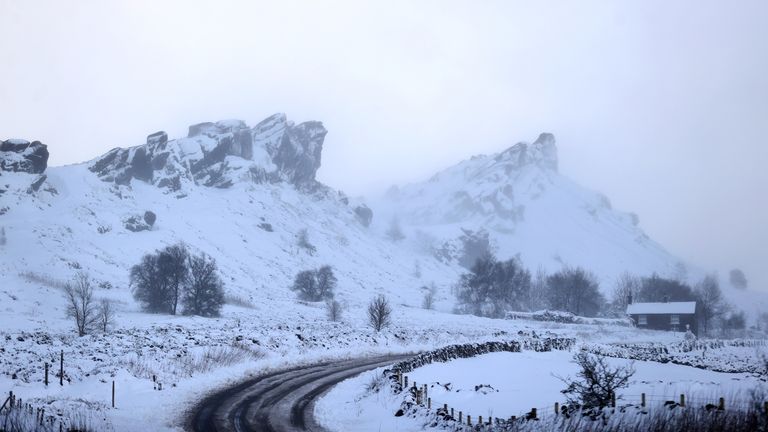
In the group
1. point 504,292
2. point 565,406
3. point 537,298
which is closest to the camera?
point 565,406

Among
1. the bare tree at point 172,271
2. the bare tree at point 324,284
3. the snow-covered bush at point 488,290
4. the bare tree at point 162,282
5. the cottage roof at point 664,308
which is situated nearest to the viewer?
the bare tree at point 162,282

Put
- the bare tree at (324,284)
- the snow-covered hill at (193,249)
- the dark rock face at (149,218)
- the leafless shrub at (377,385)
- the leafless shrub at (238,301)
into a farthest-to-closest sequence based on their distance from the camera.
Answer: the dark rock face at (149,218)
the bare tree at (324,284)
the leafless shrub at (238,301)
the snow-covered hill at (193,249)
the leafless shrub at (377,385)

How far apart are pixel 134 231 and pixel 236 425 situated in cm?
11983

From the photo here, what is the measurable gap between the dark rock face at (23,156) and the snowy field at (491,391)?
5063 inches

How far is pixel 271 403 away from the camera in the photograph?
2198 centimetres

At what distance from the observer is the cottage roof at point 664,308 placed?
3575 inches

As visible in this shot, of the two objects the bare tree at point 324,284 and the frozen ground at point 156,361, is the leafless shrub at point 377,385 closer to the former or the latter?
the frozen ground at point 156,361

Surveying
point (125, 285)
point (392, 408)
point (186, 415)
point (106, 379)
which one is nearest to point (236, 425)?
point (186, 415)

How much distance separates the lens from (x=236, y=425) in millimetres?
17953

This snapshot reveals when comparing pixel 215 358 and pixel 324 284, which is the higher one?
pixel 324 284

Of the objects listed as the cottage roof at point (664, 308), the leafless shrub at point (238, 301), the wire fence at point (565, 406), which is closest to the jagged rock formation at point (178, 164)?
the leafless shrub at point (238, 301)

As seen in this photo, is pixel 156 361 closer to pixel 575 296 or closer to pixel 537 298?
pixel 575 296

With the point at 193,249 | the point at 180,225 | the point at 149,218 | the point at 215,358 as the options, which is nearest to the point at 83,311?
the point at 215,358

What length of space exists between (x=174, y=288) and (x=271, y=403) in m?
54.4
